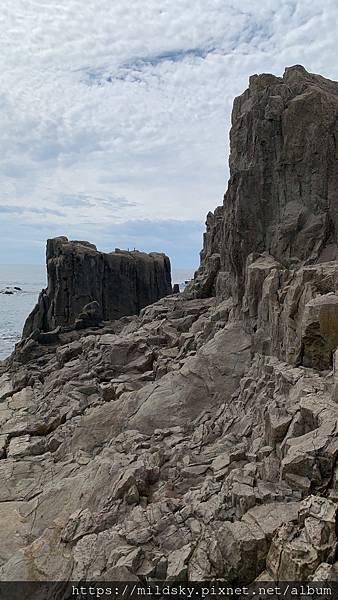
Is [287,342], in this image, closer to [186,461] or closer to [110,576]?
[186,461]

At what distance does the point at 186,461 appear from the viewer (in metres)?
15.5

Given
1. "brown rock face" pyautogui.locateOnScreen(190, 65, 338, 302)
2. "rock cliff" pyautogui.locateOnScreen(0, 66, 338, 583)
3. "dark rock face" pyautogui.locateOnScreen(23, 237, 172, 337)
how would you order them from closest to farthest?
"rock cliff" pyautogui.locateOnScreen(0, 66, 338, 583), "brown rock face" pyautogui.locateOnScreen(190, 65, 338, 302), "dark rock face" pyautogui.locateOnScreen(23, 237, 172, 337)

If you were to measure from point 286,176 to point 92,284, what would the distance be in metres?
32.8

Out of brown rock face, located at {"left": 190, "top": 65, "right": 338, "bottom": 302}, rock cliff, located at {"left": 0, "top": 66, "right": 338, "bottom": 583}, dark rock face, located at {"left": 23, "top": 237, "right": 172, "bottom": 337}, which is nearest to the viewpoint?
rock cliff, located at {"left": 0, "top": 66, "right": 338, "bottom": 583}

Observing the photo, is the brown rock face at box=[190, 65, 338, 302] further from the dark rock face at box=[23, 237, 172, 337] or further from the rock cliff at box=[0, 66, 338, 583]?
the dark rock face at box=[23, 237, 172, 337]

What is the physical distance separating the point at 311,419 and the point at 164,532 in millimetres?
4705

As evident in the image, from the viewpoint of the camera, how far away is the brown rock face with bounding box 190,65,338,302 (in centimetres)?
2319

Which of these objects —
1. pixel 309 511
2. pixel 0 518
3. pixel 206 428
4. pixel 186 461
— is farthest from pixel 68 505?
pixel 309 511

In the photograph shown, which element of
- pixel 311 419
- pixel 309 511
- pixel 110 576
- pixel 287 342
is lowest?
pixel 110 576

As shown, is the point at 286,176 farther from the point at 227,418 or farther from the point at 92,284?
the point at 92,284

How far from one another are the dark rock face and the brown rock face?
2690cm

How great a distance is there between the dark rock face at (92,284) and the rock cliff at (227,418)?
16.4 meters

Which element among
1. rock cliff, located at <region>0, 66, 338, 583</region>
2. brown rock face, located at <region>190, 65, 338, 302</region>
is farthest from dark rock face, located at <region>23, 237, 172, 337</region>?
brown rock face, located at <region>190, 65, 338, 302</region>

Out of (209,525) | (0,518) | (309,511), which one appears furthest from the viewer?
(0,518)
